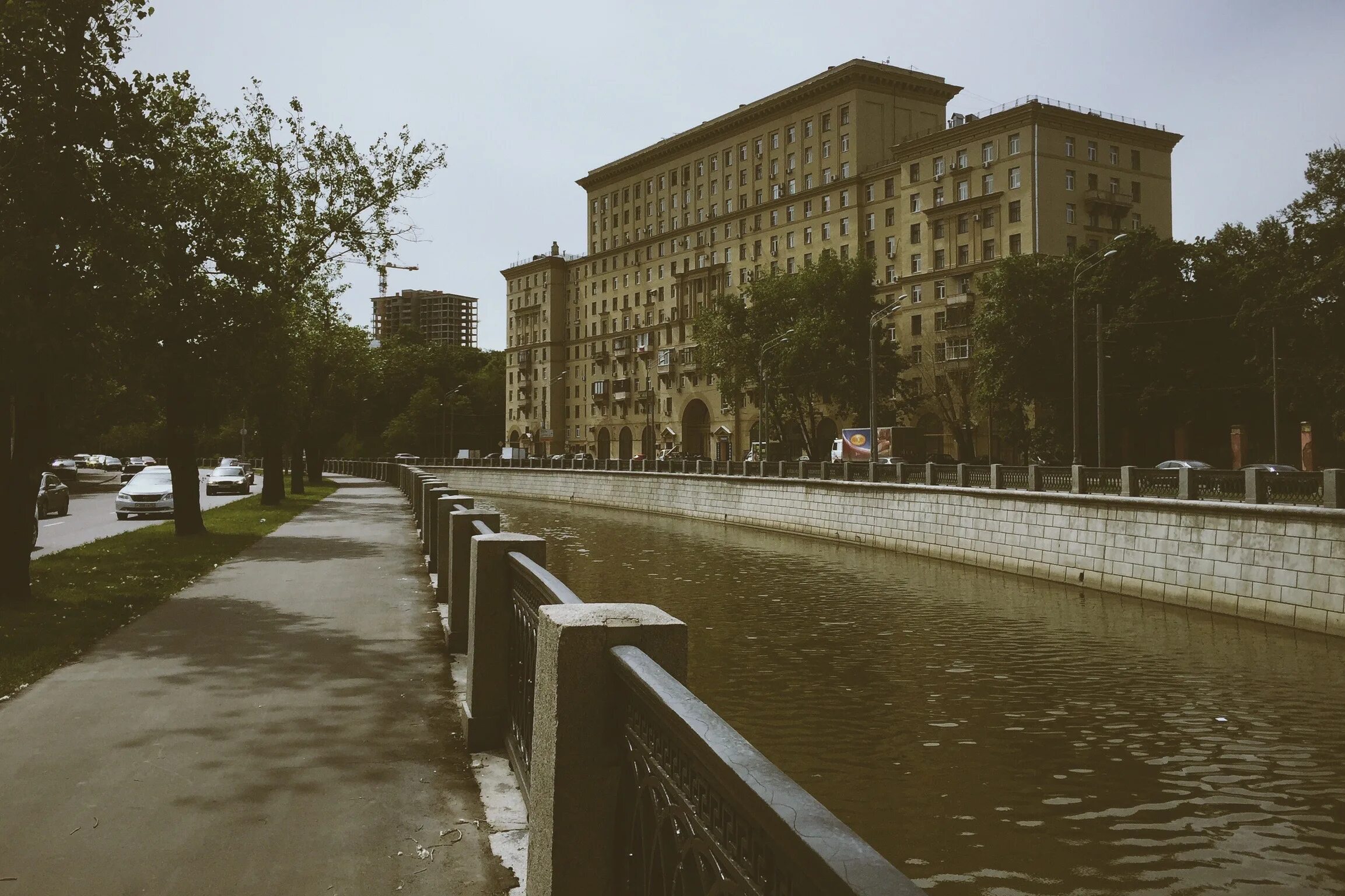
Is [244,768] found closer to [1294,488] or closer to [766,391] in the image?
[1294,488]

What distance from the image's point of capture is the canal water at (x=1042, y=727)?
27.0 ft

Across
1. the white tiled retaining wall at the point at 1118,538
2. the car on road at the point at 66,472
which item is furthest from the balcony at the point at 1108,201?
the car on road at the point at 66,472

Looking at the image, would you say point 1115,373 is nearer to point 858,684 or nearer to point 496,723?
point 858,684

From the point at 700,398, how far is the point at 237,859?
91563 millimetres

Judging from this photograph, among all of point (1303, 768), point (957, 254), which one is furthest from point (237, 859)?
point (957, 254)

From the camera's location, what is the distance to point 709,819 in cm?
236

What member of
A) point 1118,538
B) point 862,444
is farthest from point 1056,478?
point 862,444

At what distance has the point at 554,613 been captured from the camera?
Result: 3.46 m

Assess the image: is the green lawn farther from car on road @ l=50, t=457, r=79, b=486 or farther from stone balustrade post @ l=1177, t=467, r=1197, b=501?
car on road @ l=50, t=457, r=79, b=486

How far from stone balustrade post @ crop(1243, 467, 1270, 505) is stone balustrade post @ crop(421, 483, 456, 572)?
15.2 meters

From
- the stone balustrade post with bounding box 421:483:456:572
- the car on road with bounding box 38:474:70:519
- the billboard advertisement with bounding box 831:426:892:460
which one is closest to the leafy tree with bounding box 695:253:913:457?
the billboard advertisement with bounding box 831:426:892:460

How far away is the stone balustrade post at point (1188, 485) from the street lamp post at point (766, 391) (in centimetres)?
3385

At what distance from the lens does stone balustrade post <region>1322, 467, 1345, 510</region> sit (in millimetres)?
19016

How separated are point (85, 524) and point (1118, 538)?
84.7 ft
